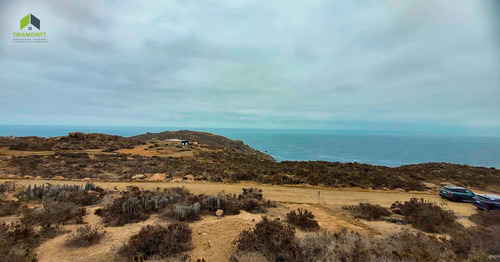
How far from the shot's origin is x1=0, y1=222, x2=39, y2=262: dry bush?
14.9 ft

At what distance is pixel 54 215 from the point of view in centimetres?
718

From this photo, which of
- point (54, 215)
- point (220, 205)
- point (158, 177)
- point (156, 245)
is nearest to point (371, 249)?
point (156, 245)

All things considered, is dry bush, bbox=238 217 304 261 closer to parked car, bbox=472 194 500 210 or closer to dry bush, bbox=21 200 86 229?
dry bush, bbox=21 200 86 229

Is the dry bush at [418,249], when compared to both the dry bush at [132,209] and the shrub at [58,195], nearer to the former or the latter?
the dry bush at [132,209]

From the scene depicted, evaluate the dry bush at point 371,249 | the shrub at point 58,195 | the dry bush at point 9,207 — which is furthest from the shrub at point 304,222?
the dry bush at point 9,207

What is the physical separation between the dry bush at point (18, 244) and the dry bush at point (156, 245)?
2054mm

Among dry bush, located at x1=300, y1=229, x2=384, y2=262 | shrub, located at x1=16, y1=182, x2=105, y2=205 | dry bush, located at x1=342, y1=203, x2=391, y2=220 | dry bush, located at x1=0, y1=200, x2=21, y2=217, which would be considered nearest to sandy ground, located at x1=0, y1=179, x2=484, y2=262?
dry bush, located at x1=342, y1=203, x2=391, y2=220

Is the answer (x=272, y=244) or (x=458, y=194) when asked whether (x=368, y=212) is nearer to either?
(x=272, y=244)

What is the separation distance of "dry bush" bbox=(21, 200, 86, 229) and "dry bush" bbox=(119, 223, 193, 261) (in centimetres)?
341

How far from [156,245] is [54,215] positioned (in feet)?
16.0

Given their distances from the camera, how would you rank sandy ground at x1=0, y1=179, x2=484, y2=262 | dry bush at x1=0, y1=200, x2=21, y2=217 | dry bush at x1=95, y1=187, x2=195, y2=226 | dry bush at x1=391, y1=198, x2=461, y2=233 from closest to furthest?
1. sandy ground at x1=0, y1=179, x2=484, y2=262
2. dry bush at x1=95, y1=187, x2=195, y2=226
3. dry bush at x1=0, y1=200, x2=21, y2=217
4. dry bush at x1=391, y1=198, x2=461, y2=233

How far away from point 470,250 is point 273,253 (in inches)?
229

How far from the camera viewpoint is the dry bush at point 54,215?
263 inches

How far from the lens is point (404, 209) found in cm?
1030
